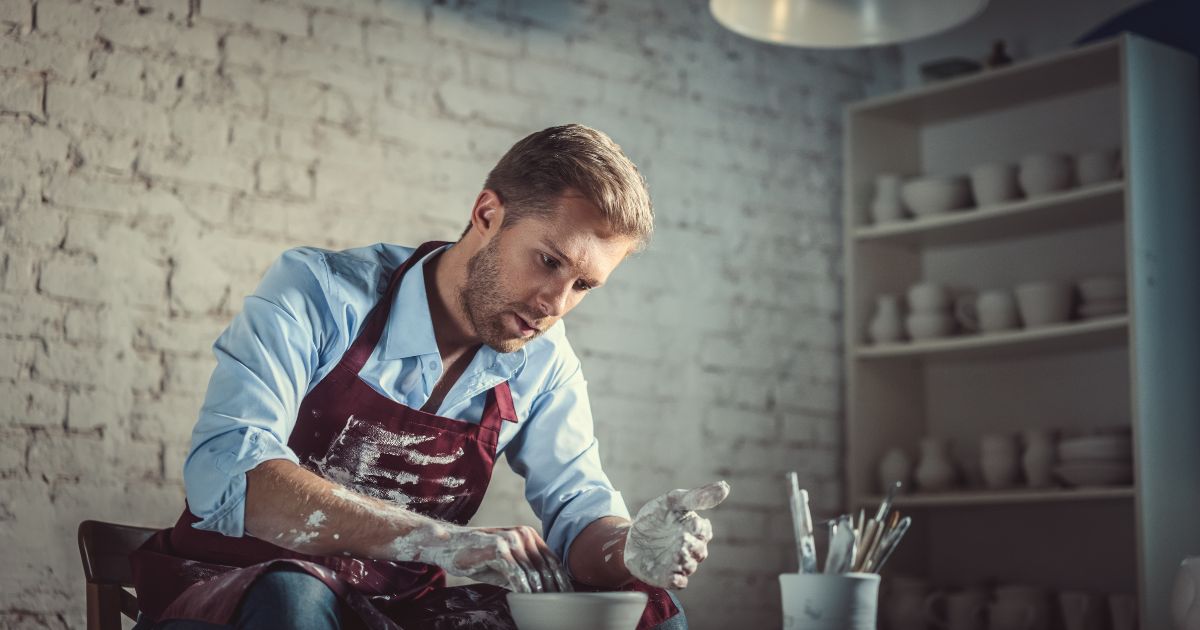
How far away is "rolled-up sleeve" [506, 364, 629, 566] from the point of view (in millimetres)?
2006

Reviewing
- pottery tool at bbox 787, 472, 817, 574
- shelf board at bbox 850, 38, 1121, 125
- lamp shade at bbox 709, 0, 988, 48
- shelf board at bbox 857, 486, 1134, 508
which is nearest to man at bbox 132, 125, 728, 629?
pottery tool at bbox 787, 472, 817, 574

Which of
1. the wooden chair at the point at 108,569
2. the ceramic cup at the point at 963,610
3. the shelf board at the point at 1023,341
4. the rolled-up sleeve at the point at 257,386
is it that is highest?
the shelf board at the point at 1023,341

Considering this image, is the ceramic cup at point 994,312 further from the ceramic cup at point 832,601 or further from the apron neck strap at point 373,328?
the ceramic cup at point 832,601

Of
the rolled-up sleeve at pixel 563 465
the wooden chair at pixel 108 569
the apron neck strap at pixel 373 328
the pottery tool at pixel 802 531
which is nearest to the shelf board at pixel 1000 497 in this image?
the rolled-up sleeve at pixel 563 465

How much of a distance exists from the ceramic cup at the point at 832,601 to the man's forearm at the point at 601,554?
1.21 feet

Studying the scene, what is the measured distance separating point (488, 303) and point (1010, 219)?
204 centimetres

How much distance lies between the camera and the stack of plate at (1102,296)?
3.27 meters

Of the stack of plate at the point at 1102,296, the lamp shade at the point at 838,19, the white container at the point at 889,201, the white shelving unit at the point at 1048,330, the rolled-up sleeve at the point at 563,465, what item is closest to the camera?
the rolled-up sleeve at the point at 563,465

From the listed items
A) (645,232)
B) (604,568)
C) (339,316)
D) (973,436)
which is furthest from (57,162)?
(973,436)

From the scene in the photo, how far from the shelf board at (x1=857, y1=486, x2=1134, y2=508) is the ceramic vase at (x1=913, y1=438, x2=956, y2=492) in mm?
27

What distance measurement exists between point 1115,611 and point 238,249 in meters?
2.31

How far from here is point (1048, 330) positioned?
3326 mm

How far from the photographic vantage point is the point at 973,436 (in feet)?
12.4

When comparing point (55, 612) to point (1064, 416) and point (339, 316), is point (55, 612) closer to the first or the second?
point (339, 316)
